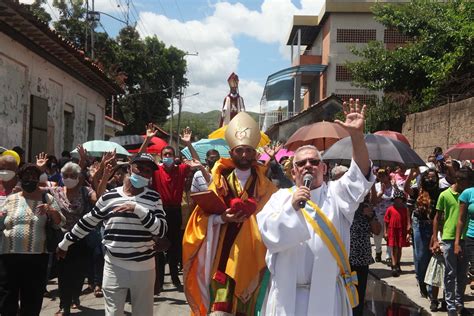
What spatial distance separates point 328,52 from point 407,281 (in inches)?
1189

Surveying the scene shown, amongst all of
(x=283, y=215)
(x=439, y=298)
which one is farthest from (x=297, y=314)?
(x=439, y=298)

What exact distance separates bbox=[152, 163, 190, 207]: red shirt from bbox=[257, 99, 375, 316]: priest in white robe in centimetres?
532

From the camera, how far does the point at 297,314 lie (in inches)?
145

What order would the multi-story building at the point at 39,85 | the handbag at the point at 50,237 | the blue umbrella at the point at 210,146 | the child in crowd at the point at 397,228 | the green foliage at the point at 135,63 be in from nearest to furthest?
the handbag at the point at 50,237 < the child in crowd at the point at 397,228 < the blue umbrella at the point at 210,146 < the multi-story building at the point at 39,85 < the green foliage at the point at 135,63

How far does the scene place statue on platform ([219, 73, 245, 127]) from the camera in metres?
9.20

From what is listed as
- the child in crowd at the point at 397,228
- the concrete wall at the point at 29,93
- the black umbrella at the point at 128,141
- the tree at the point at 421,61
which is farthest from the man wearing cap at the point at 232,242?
the tree at the point at 421,61

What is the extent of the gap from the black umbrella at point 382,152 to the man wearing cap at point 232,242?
2.49 metres

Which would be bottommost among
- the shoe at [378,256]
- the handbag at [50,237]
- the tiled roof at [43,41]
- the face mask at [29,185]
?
the shoe at [378,256]

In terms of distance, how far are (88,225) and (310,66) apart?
36.4 metres

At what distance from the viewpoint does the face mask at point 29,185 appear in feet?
19.9

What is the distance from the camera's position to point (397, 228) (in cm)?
1088

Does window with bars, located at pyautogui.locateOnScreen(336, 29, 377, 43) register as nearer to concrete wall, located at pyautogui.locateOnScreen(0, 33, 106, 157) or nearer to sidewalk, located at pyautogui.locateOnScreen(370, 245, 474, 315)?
concrete wall, located at pyautogui.locateOnScreen(0, 33, 106, 157)

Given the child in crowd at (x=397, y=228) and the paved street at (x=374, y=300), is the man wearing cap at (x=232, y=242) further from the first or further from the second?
the child in crowd at (x=397, y=228)

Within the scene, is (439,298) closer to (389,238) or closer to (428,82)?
(389,238)
